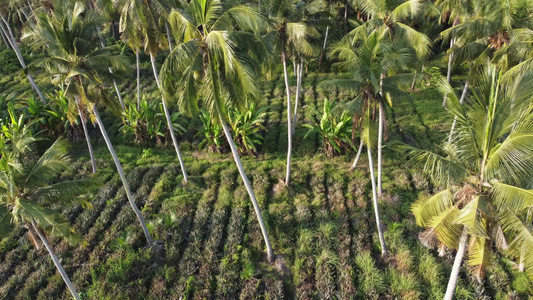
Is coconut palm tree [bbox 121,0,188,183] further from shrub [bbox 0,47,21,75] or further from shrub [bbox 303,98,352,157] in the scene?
shrub [bbox 0,47,21,75]

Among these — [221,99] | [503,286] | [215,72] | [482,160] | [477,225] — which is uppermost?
[215,72]

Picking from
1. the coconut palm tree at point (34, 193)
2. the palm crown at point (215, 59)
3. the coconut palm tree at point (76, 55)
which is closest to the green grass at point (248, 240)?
the coconut palm tree at point (34, 193)

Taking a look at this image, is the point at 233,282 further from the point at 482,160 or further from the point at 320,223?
the point at 482,160

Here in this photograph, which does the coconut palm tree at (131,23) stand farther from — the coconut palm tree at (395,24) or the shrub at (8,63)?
the shrub at (8,63)

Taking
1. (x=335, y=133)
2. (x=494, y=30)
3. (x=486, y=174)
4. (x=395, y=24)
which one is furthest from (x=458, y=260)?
(x=494, y=30)

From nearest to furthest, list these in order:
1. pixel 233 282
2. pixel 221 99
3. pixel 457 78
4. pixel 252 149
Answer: pixel 221 99 < pixel 233 282 < pixel 252 149 < pixel 457 78

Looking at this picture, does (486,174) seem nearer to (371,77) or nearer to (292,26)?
(371,77)

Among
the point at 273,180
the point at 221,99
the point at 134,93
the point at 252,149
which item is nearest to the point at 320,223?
the point at 273,180
